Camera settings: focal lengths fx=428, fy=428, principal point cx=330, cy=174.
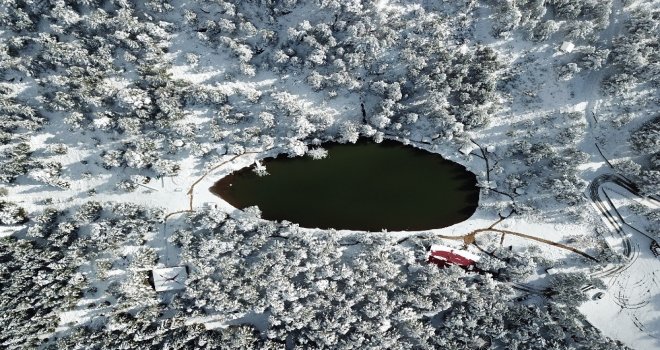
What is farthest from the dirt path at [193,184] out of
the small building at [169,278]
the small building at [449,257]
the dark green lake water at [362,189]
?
the small building at [449,257]

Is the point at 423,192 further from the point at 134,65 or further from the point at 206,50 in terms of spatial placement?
the point at 134,65

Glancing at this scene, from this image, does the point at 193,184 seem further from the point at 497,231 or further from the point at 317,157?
the point at 497,231

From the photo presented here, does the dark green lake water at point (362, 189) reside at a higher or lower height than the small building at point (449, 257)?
higher

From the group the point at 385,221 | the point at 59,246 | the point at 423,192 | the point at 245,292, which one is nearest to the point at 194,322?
the point at 245,292

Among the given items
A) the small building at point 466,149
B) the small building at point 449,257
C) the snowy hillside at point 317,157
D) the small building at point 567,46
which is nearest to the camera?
the snowy hillside at point 317,157

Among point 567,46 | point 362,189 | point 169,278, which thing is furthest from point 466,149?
point 169,278

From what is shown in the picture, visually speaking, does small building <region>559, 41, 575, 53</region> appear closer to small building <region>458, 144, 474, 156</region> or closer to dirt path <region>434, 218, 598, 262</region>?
small building <region>458, 144, 474, 156</region>

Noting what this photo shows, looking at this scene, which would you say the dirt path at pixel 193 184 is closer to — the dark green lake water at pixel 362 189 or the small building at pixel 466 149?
the dark green lake water at pixel 362 189
